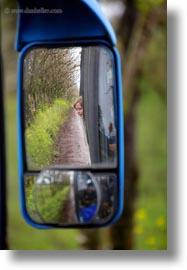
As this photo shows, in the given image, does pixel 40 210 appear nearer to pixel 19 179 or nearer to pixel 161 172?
pixel 19 179

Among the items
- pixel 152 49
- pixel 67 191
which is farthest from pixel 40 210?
pixel 152 49

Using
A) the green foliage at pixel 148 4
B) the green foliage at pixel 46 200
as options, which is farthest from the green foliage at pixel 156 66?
the green foliage at pixel 46 200

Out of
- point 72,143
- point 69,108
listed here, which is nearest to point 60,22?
point 69,108

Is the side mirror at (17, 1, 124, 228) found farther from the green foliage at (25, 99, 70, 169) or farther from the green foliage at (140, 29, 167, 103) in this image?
the green foliage at (140, 29, 167, 103)

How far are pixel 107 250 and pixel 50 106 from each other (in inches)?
27.4

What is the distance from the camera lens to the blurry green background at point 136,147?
1825 millimetres

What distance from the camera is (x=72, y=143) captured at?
1.68m

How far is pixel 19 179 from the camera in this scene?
1.74m

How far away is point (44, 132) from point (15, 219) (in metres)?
0.37

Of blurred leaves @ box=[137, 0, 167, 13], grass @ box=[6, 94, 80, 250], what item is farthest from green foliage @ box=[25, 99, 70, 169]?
blurred leaves @ box=[137, 0, 167, 13]

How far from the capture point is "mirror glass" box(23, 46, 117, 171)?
1632 mm

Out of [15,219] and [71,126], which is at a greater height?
[71,126]

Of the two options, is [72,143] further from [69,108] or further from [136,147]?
[136,147]

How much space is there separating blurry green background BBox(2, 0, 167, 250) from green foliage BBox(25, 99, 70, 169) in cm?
14
